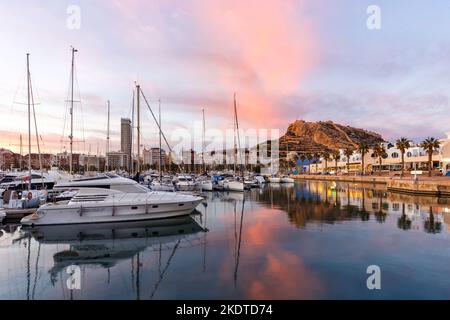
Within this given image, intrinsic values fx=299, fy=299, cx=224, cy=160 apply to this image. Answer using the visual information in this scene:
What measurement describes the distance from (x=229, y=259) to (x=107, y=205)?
436 inches

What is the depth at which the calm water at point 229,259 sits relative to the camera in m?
10.1

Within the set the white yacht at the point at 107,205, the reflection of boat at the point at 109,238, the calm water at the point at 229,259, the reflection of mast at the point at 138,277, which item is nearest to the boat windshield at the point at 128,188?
the white yacht at the point at 107,205

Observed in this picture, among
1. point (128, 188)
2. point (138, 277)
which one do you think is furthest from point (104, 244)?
point (128, 188)

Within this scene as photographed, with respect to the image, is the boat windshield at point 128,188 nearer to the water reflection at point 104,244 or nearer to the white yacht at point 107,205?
the white yacht at point 107,205

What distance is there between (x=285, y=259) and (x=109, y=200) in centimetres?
1331

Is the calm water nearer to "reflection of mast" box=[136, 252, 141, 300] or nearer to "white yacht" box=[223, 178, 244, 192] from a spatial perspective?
"reflection of mast" box=[136, 252, 141, 300]

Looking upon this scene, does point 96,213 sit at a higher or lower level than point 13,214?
higher

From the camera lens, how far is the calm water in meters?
10.1

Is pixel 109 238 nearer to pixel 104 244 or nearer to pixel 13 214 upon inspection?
pixel 104 244

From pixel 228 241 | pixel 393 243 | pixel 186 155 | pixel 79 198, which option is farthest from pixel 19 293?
pixel 186 155

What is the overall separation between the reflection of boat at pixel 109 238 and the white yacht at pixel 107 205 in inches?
18.9

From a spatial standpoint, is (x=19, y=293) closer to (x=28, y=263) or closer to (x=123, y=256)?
(x=28, y=263)

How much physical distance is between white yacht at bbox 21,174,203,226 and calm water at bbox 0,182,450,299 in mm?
803

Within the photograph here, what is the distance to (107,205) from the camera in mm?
20609
